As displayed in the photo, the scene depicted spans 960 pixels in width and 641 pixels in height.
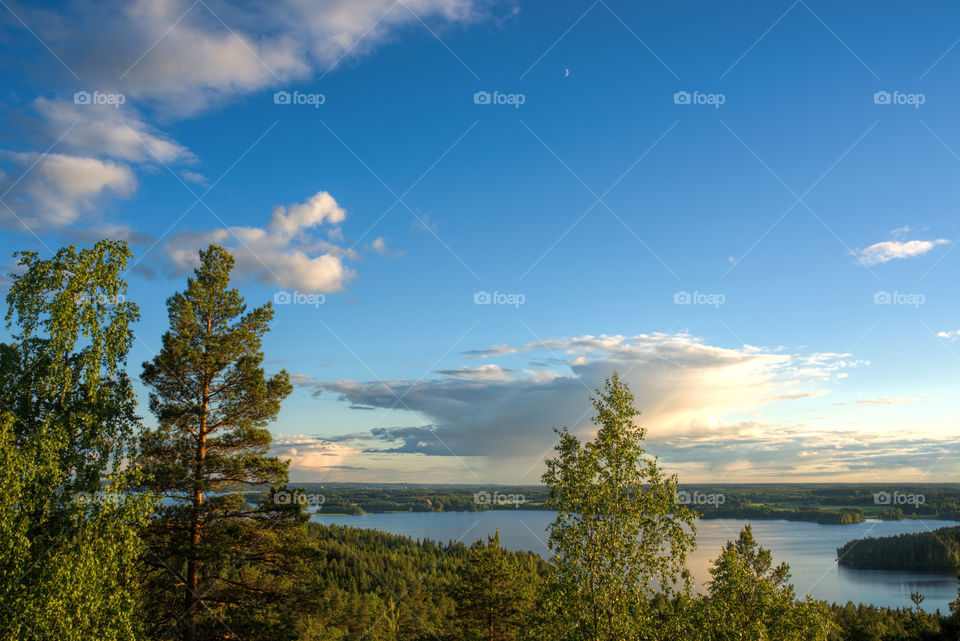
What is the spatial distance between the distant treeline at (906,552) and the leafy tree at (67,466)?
131538mm

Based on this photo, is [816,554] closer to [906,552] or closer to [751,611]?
[906,552]

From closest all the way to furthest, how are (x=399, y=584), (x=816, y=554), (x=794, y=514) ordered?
(x=399, y=584) < (x=816, y=554) < (x=794, y=514)

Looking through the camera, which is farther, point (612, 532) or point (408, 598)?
point (408, 598)

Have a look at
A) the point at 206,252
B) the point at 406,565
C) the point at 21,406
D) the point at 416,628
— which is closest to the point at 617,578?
the point at 21,406

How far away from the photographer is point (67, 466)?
35.5 feet

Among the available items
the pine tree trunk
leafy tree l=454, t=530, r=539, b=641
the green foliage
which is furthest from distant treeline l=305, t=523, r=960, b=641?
the pine tree trunk

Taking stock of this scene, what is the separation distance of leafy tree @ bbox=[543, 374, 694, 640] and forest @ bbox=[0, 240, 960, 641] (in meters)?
0.03

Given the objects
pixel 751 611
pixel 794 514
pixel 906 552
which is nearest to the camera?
pixel 751 611

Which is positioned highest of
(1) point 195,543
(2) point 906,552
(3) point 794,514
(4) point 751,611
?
(1) point 195,543

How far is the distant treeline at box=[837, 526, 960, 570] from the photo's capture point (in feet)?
348

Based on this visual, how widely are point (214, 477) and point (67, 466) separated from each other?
4.06 metres

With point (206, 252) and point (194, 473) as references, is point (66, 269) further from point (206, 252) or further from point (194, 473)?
point (194, 473)

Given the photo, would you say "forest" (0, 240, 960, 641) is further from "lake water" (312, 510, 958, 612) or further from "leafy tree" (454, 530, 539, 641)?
"lake water" (312, 510, 958, 612)

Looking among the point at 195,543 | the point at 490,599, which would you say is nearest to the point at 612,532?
the point at 195,543
